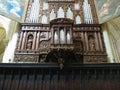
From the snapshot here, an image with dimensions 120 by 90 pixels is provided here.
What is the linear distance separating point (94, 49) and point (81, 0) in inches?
140

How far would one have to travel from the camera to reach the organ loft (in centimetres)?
819

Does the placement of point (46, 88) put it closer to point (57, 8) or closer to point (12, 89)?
point (12, 89)

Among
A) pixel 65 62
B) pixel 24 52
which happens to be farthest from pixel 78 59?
pixel 24 52

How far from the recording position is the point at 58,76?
802 cm

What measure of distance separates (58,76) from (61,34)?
1.83m

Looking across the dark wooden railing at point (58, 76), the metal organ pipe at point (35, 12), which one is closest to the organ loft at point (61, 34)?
the metal organ pipe at point (35, 12)

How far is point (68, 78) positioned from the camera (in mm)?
7996

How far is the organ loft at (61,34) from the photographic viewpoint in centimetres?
819

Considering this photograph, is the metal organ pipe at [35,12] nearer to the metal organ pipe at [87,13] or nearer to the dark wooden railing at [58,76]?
the metal organ pipe at [87,13]

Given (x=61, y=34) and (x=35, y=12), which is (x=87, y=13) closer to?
(x=61, y=34)

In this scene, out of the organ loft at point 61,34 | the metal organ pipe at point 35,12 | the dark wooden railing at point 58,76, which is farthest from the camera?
the metal organ pipe at point 35,12

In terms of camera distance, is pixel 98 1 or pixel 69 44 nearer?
pixel 69 44

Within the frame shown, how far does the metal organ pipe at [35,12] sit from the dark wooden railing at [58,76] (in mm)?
2882

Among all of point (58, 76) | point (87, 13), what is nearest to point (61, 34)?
point (58, 76)
